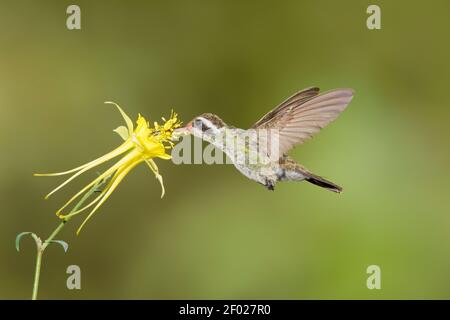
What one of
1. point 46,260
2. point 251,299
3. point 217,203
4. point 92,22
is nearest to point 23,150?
point 46,260

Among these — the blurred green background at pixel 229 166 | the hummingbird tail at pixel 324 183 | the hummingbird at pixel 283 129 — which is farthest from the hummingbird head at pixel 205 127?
the blurred green background at pixel 229 166

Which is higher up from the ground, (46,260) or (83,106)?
(83,106)

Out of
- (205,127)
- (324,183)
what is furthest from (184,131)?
(324,183)

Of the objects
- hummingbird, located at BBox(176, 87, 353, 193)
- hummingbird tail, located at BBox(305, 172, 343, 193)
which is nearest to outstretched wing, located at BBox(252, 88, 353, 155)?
hummingbird, located at BBox(176, 87, 353, 193)

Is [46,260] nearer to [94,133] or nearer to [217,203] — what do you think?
[94,133]

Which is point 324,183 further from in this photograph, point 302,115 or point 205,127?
point 205,127

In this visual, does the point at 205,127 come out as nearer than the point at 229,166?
Yes

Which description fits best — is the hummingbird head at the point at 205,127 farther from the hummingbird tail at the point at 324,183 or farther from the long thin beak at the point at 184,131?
the hummingbird tail at the point at 324,183
